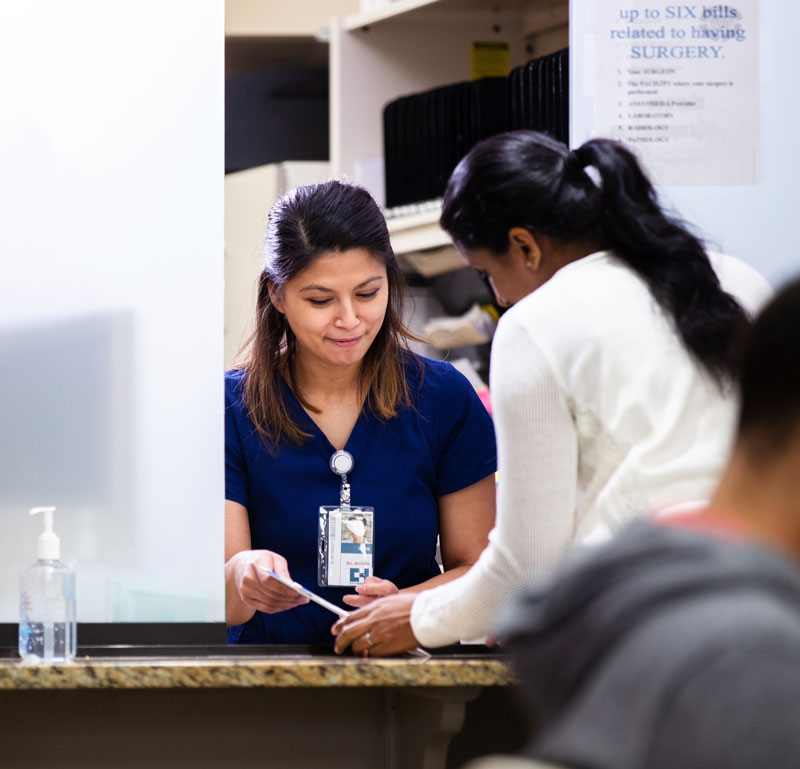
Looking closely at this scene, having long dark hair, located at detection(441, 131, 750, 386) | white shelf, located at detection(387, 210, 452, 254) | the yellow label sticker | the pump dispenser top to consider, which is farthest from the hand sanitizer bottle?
the yellow label sticker

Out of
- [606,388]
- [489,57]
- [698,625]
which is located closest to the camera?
[698,625]

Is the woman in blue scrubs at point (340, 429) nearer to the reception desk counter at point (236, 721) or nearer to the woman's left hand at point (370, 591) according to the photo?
the woman's left hand at point (370, 591)

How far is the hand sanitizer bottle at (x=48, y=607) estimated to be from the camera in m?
1.53

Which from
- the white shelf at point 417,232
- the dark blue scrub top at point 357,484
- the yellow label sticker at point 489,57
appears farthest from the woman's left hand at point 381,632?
the yellow label sticker at point 489,57

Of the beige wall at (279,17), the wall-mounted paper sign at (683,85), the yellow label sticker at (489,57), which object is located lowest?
the wall-mounted paper sign at (683,85)

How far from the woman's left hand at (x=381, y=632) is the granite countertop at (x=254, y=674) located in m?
0.06

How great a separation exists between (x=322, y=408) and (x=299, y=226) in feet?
0.99

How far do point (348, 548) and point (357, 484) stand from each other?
5.7 inches

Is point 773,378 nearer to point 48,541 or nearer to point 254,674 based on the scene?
point 254,674

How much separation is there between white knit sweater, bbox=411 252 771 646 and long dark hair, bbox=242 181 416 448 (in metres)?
0.63

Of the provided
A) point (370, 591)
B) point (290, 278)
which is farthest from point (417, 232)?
point (370, 591)

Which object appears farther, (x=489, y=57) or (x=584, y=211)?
(x=489, y=57)

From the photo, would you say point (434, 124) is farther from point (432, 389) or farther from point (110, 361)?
point (110, 361)

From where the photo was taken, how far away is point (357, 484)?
1963 millimetres
